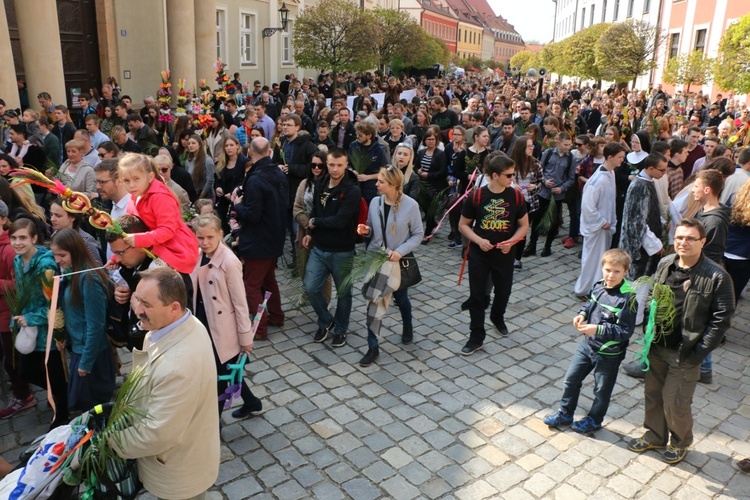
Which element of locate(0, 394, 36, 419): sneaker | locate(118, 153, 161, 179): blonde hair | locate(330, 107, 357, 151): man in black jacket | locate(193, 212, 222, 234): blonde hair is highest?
locate(118, 153, 161, 179): blonde hair

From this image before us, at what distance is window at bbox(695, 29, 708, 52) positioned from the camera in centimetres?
3028

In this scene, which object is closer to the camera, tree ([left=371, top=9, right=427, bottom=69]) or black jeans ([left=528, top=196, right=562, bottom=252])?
black jeans ([left=528, top=196, right=562, bottom=252])

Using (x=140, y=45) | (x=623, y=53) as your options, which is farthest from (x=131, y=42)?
(x=623, y=53)

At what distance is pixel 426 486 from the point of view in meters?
4.25

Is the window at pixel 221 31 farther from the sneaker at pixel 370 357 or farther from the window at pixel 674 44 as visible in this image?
the window at pixel 674 44

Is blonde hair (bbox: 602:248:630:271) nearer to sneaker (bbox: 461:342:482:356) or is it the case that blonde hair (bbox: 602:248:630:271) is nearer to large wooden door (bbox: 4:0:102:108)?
sneaker (bbox: 461:342:482:356)

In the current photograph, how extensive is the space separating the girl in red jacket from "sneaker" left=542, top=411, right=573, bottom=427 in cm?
314

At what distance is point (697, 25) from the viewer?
30672 mm

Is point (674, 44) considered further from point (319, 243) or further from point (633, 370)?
point (319, 243)

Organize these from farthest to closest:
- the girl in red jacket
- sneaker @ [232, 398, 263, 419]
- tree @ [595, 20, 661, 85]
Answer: tree @ [595, 20, 661, 85] → sneaker @ [232, 398, 263, 419] → the girl in red jacket

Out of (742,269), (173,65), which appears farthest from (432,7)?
(742,269)

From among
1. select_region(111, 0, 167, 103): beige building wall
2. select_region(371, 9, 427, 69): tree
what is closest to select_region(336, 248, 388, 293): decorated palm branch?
select_region(111, 0, 167, 103): beige building wall

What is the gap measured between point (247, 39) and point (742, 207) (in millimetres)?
23315

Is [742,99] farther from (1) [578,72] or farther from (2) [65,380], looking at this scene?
(2) [65,380]
